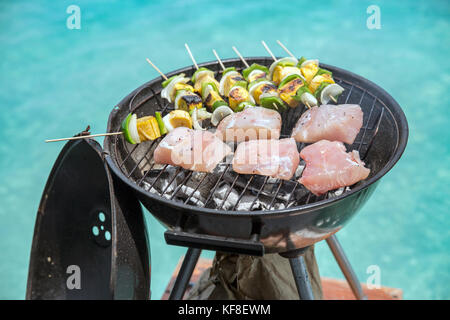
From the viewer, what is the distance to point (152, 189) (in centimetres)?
221

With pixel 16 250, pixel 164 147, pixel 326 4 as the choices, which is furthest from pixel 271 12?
pixel 164 147

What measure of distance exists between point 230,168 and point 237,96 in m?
0.53

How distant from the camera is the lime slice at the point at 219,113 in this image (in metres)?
2.43

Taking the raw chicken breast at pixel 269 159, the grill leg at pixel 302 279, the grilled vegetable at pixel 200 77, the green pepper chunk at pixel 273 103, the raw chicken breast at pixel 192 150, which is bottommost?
the grill leg at pixel 302 279

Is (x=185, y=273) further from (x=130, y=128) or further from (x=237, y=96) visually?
(x=237, y=96)

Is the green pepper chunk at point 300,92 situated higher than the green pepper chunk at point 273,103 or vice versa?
the green pepper chunk at point 300,92

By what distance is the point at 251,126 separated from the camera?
227 cm

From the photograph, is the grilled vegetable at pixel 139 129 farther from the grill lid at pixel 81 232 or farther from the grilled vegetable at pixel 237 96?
the grilled vegetable at pixel 237 96

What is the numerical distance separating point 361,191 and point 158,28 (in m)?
7.71

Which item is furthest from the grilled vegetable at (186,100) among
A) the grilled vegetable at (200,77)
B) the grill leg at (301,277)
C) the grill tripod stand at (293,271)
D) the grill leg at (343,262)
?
the grill leg at (343,262)

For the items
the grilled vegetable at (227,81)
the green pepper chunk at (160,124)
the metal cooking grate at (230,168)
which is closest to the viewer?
the metal cooking grate at (230,168)

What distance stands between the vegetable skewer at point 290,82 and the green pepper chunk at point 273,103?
0.06 metres

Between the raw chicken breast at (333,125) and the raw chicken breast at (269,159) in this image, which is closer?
the raw chicken breast at (269,159)
